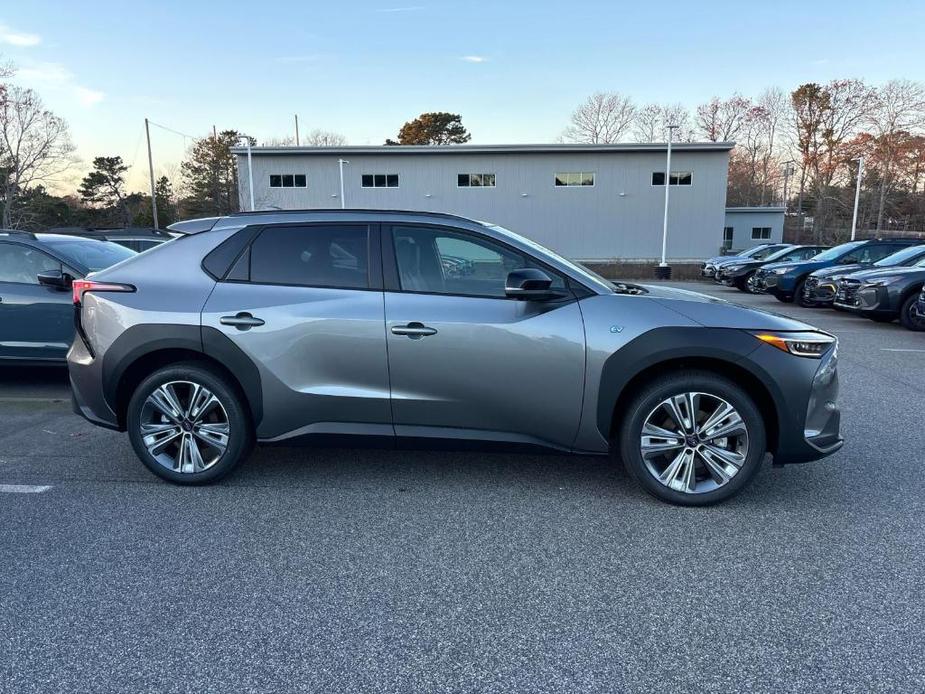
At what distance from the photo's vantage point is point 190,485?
4.10m

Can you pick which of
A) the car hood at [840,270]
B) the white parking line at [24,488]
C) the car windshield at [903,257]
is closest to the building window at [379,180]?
the car hood at [840,270]

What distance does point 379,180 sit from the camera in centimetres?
3294

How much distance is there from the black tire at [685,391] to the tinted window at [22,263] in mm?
5959

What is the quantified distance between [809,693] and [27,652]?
2.92 meters

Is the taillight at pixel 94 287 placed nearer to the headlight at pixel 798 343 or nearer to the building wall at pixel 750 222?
the headlight at pixel 798 343

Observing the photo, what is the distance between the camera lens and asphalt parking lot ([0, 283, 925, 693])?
235 centimetres

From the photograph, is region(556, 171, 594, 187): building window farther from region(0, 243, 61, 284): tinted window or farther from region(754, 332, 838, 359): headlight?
region(754, 332, 838, 359): headlight

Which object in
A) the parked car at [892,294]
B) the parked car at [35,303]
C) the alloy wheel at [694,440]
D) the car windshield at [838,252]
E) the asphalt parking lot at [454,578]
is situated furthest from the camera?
the car windshield at [838,252]

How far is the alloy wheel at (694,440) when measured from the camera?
144 inches

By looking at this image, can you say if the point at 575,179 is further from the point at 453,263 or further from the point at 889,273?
the point at 453,263

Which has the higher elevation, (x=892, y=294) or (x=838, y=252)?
(x=838, y=252)

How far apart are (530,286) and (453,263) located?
55 centimetres

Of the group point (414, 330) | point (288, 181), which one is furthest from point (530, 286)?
point (288, 181)

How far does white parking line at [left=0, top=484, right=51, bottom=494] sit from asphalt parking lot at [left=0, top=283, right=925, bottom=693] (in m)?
0.02
